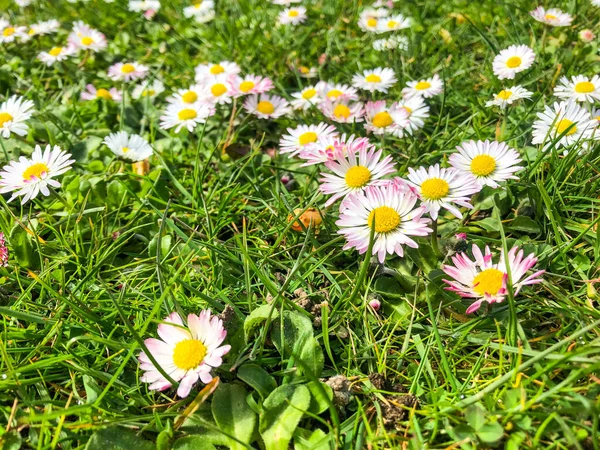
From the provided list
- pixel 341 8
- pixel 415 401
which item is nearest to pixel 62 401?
pixel 415 401

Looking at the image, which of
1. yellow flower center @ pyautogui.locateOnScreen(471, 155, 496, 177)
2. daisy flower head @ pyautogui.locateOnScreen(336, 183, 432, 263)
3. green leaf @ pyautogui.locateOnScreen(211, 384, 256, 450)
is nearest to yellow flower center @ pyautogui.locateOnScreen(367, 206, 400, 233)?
daisy flower head @ pyautogui.locateOnScreen(336, 183, 432, 263)

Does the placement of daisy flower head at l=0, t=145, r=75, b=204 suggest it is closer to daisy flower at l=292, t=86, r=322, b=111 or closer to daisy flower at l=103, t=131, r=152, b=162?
daisy flower at l=103, t=131, r=152, b=162

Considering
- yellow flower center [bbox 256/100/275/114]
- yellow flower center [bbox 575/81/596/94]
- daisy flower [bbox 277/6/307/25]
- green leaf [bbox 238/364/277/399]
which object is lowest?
green leaf [bbox 238/364/277/399]

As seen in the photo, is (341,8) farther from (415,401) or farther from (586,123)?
(415,401)

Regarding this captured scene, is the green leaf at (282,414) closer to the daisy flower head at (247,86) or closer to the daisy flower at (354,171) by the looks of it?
the daisy flower at (354,171)

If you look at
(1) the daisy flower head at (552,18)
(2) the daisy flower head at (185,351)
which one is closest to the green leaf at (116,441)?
(2) the daisy flower head at (185,351)

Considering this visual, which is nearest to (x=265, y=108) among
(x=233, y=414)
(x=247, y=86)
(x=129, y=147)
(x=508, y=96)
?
(x=247, y=86)
